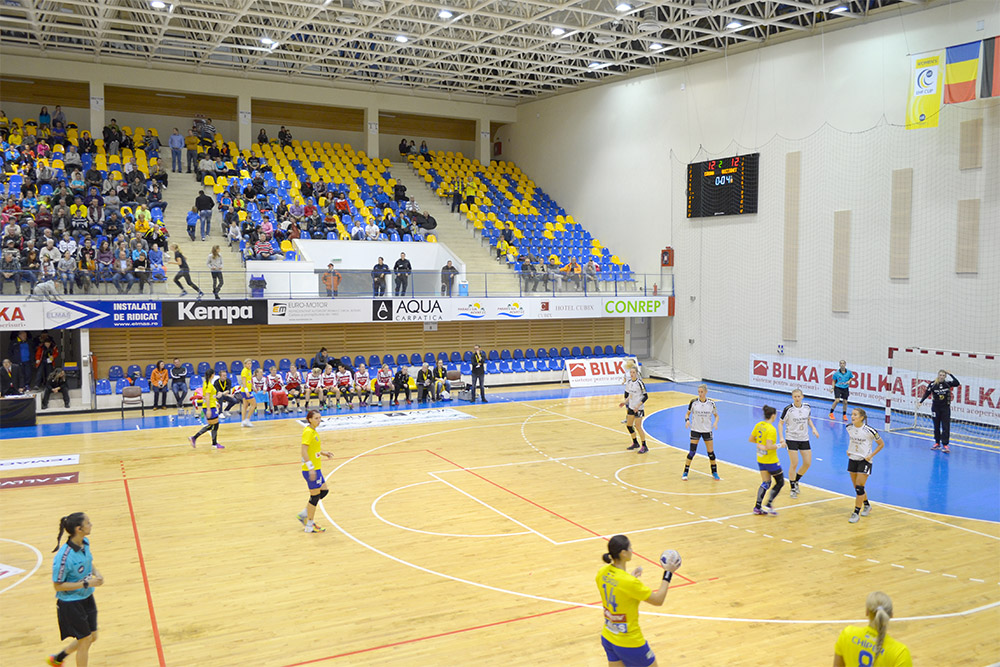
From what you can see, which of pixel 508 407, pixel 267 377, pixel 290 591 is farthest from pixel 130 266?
pixel 290 591

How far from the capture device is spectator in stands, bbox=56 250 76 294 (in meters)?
20.7

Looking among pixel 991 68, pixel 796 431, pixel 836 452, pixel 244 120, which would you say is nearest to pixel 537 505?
pixel 796 431

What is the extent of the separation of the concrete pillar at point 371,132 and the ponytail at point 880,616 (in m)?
34.0

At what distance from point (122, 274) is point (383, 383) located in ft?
26.7

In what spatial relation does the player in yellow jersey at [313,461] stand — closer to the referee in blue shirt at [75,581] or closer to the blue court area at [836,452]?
the referee in blue shirt at [75,581]

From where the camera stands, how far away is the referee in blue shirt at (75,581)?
6.53m

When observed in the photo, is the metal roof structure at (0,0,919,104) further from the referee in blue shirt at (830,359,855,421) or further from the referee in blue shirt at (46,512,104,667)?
the referee in blue shirt at (46,512,104,667)

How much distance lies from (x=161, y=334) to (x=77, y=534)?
1784 centimetres

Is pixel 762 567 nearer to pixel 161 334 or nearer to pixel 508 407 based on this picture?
pixel 508 407

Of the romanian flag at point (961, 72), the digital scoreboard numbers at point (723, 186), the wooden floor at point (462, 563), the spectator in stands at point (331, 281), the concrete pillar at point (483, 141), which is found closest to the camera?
the wooden floor at point (462, 563)

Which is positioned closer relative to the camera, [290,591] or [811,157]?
[290,591]

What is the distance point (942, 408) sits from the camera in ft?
56.8

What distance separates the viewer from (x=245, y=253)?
24.1 metres

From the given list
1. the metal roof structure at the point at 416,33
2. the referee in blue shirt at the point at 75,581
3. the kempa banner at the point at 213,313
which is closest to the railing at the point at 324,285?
the kempa banner at the point at 213,313
